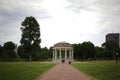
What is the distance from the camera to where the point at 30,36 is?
3051 inches

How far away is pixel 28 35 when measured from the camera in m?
76.9

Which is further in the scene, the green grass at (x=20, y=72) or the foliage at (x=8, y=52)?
the foliage at (x=8, y=52)

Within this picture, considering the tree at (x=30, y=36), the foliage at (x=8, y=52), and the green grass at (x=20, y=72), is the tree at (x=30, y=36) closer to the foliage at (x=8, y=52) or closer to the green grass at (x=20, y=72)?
the foliage at (x=8, y=52)

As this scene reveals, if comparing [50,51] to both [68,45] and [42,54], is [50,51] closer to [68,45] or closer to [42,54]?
[42,54]

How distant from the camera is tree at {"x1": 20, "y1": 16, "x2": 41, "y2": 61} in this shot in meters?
75.8

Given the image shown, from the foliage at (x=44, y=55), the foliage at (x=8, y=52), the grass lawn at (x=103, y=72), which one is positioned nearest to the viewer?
the grass lawn at (x=103, y=72)

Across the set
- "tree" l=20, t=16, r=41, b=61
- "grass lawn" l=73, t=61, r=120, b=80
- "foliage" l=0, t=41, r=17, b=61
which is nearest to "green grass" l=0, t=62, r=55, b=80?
"grass lawn" l=73, t=61, r=120, b=80

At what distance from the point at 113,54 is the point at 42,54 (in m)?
37.8

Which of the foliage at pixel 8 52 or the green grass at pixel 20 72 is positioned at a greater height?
the foliage at pixel 8 52

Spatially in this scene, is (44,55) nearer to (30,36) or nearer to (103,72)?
(30,36)

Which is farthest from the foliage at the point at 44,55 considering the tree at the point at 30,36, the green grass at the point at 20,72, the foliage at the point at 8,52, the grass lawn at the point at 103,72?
the grass lawn at the point at 103,72

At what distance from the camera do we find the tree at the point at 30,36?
75.8 meters

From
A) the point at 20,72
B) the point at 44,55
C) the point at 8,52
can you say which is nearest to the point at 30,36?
the point at 8,52

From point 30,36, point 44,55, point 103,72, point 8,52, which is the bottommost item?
point 103,72
